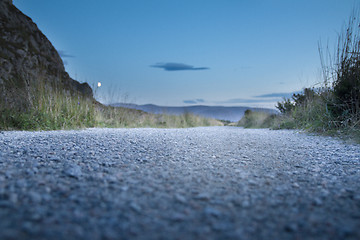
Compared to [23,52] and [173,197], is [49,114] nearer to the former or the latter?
[173,197]

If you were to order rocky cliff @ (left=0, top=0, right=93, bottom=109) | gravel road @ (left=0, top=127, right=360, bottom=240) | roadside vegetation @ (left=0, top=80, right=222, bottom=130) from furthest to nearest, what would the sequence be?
rocky cliff @ (left=0, top=0, right=93, bottom=109)
roadside vegetation @ (left=0, top=80, right=222, bottom=130)
gravel road @ (left=0, top=127, right=360, bottom=240)

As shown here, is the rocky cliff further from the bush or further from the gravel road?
the bush

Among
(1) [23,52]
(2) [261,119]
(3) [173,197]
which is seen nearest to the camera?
(3) [173,197]

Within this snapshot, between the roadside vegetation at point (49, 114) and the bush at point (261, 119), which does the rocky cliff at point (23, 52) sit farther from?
the bush at point (261, 119)

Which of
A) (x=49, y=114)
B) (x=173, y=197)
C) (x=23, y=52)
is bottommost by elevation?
(x=173, y=197)

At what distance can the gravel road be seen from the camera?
1.04 metres

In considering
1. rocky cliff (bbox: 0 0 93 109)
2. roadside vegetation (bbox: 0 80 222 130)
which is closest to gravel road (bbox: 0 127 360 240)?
roadside vegetation (bbox: 0 80 222 130)

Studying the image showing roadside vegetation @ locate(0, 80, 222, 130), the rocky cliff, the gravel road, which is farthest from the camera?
the rocky cliff

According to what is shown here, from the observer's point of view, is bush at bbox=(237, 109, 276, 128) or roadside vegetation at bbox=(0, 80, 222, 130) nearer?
roadside vegetation at bbox=(0, 80, 222, 130)

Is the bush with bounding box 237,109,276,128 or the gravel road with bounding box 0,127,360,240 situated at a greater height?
the bush with bounding box 237,109,276,128

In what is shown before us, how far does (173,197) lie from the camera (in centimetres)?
141

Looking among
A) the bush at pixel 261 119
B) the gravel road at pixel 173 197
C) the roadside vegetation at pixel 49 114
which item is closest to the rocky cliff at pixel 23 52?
the roadside vegetation at pixel 49 114

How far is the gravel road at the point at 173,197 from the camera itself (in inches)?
41.0

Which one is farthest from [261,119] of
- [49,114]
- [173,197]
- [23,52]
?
[23,52]
